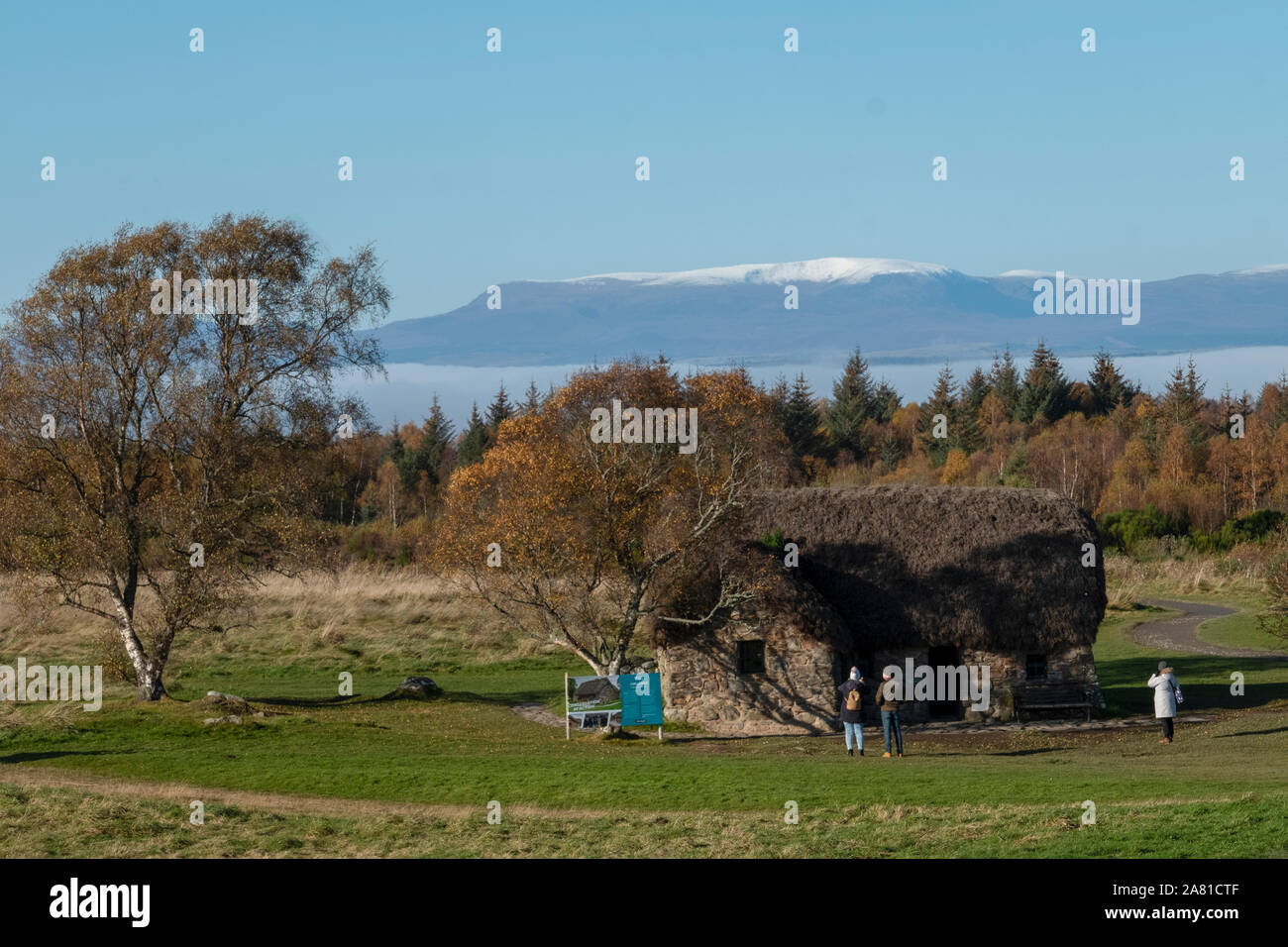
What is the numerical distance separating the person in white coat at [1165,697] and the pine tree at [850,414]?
68983 mm

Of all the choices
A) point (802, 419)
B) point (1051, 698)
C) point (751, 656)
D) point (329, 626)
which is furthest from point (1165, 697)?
point (802, 419)

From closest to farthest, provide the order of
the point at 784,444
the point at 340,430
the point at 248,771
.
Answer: the point at 248,771
the point at 784,444
the point at 340,430

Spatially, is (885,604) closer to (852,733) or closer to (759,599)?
(759,599)

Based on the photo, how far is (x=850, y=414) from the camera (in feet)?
330

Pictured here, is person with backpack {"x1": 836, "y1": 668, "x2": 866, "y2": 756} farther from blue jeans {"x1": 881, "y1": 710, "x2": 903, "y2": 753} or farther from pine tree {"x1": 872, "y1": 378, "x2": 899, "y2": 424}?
pine tree {"x1": 872, "y1": 378, "x2": 899, "y2": 424}

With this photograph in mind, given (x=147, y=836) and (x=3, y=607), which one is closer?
(x=147, y=836)

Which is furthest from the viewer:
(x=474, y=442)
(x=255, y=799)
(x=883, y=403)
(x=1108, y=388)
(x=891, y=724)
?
(x=883, y=403)

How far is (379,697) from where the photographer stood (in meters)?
38.6

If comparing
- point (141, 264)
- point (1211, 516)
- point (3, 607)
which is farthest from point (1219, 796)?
point (1211, 516)

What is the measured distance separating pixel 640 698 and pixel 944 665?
9357 millimetres

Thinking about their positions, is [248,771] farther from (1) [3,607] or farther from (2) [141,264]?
(1) [3,607]

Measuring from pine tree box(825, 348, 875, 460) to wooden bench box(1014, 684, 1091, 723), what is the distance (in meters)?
63.7

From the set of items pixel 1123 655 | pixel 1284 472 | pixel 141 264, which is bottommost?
pixel 1123 655

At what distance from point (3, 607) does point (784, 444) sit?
30.5 meters
